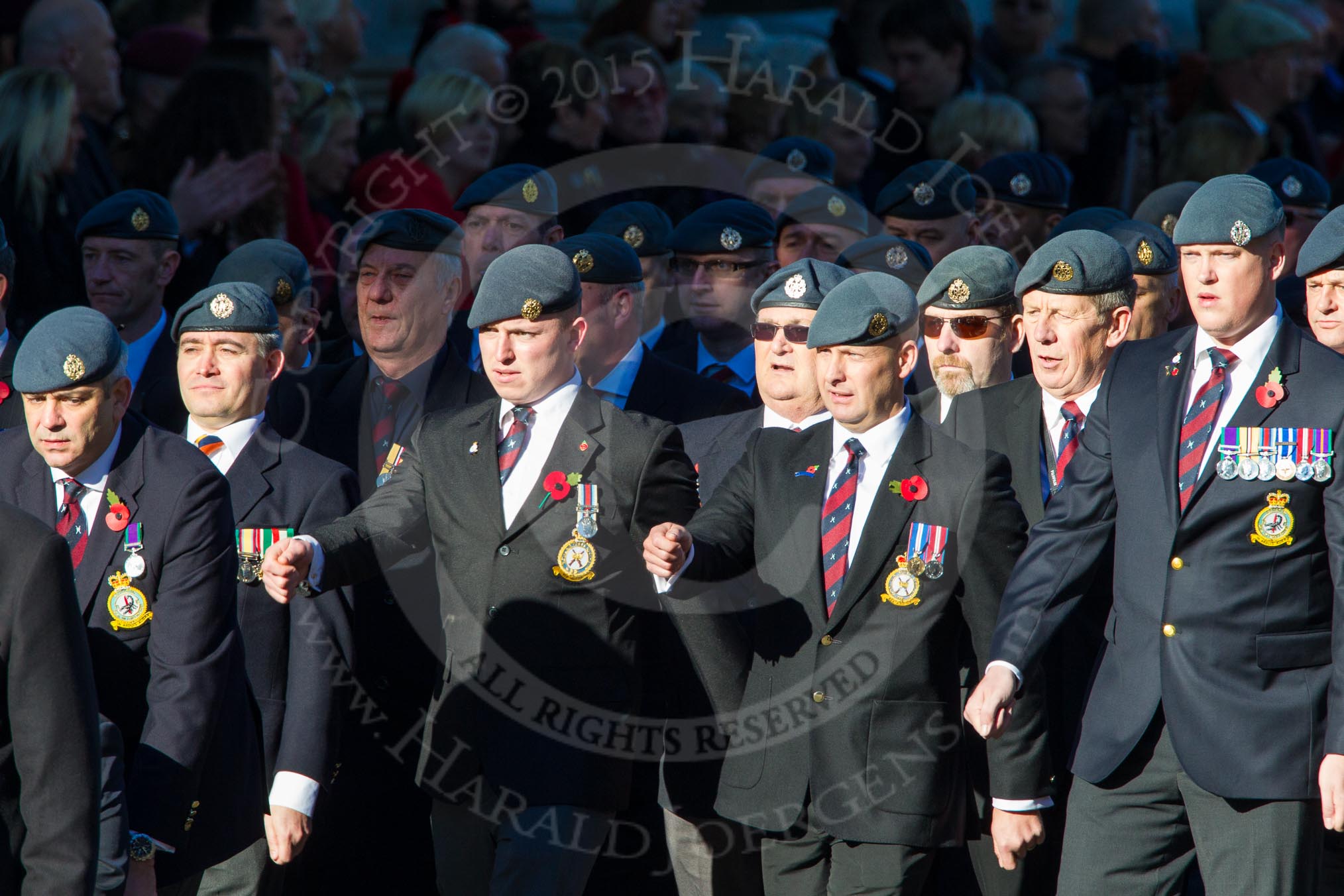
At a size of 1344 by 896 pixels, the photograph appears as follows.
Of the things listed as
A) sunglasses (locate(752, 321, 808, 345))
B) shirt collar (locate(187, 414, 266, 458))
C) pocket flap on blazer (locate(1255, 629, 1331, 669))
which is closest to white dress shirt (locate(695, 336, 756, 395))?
sunglasses (locate(752, 321, 808, 345))

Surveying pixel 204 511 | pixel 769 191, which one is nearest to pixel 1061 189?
pixel 769 191

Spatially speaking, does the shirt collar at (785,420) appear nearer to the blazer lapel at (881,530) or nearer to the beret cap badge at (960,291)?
the beret cap badge at (960,291)

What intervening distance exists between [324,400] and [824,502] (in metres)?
2.07

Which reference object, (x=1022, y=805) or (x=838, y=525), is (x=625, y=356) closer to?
(x=838, y=525)

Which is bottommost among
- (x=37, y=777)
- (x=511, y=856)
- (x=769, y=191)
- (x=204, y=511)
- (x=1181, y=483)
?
(x=511, y=856)

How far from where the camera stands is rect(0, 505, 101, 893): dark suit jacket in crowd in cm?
319

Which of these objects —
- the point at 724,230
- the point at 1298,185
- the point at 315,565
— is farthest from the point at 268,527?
the point at 1298,185

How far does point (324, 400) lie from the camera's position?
6113mm

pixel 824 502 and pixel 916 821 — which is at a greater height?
pixel 824 502

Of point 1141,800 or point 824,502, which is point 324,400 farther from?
point 1141,800

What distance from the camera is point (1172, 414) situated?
439 centimetres

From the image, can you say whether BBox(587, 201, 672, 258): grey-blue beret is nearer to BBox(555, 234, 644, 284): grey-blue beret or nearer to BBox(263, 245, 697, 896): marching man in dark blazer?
BBox(555, 234, 644, 284): grey-blue beret

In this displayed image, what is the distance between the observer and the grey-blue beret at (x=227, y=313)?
5301mm

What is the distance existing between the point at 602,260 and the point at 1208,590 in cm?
273
